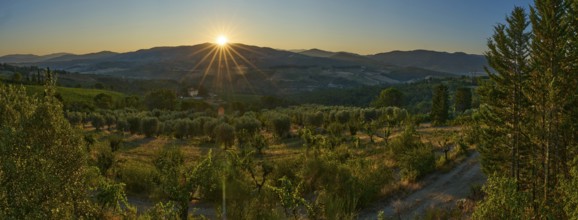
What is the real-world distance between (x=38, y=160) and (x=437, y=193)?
69.5 feet

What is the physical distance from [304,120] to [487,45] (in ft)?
169

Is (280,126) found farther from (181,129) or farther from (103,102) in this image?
(103,102)

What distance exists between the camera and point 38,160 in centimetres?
906

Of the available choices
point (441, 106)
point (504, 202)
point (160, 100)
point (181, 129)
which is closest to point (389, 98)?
point (441, 106)

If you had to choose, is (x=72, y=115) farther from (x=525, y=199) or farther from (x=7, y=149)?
(x=525, y=199)

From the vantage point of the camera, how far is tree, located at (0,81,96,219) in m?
8.41

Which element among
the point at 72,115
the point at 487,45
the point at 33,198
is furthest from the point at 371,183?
the point at 72,115

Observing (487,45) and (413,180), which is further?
(413,180)

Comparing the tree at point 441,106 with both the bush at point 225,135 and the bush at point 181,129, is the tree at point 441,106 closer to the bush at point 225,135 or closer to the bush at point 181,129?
the bush at point 225,135

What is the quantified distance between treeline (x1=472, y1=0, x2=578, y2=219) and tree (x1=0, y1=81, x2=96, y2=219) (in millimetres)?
17167

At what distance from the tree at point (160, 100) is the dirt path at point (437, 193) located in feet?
333

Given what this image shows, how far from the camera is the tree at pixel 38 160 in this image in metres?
Answer: 8.41

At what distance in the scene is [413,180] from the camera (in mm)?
26109

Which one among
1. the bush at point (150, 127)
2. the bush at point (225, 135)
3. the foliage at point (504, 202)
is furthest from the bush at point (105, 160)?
the bush at point (150, 127)
